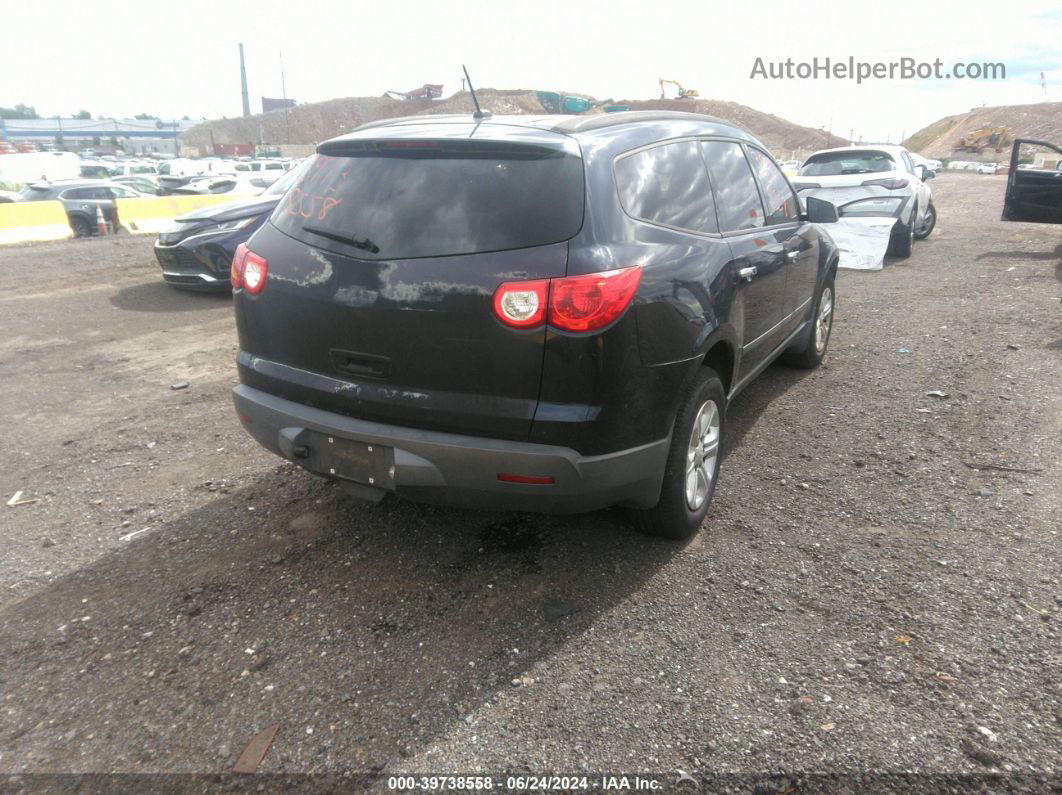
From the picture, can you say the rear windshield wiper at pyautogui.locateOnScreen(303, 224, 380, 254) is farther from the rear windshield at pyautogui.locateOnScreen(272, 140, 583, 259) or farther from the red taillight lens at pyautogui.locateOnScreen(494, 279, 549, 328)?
the red taillight lens at pyautogui.locateOnScreen(494, 279, 549, 328)

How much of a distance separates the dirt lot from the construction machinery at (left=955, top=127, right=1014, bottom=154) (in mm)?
80062

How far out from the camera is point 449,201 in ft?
9.14

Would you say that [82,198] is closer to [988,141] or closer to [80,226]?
[80,226]

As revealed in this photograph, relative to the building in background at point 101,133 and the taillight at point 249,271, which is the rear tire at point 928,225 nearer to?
the taillight at point 249,271

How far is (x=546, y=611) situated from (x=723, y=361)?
58.5 inches

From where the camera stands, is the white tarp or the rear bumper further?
the white tarp

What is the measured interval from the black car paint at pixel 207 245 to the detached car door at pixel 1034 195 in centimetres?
987

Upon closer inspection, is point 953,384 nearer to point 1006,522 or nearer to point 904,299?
point 1006,522

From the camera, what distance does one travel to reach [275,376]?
310 centimetres

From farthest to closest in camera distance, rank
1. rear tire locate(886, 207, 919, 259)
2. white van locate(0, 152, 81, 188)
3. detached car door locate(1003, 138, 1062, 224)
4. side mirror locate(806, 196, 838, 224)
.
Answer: white van locate(0, 152, 81, 188) < rear tire locate(886, 207, 919, 259) < detached car door locate(1003, 138, 1062, 224) < side mirror locate(806, 196, 838, 224)

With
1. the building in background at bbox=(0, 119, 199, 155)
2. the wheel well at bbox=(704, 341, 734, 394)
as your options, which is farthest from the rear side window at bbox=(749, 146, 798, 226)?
the building in background at bbox=(0, 119, 199, 155)

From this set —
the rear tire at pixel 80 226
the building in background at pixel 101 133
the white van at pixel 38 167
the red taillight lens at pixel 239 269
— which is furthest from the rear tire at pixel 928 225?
the building in background at pixel 101 133

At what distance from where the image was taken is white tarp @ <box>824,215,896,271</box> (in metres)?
10.6

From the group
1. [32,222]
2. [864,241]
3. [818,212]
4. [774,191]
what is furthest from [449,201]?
[32,222]
